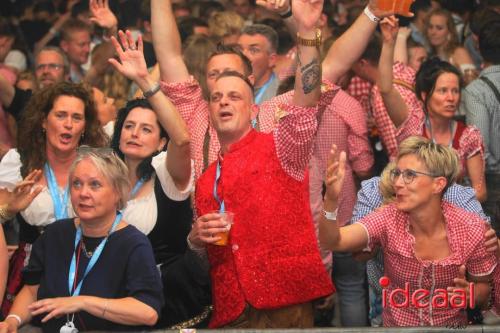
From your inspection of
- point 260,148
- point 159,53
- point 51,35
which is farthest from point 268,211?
point 51,35

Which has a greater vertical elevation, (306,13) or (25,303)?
(306,13)

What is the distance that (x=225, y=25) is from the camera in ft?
27.5

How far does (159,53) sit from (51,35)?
4.87m

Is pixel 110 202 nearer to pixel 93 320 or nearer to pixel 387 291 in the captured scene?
pixel 93 320

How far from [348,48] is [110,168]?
164 cm

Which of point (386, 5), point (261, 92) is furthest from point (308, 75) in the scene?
point (261, 92)

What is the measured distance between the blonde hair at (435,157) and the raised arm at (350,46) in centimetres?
80

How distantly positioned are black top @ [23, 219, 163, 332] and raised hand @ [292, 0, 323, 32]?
122 cm

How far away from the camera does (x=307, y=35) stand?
4676mm

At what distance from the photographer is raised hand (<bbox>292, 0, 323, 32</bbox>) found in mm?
4641


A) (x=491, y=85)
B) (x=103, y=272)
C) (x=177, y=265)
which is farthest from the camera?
(x=491, y=85)

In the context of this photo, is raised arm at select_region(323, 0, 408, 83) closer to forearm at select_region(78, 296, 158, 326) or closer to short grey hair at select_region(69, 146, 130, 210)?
short grey hair at select_region(69, 146, 130, 210)

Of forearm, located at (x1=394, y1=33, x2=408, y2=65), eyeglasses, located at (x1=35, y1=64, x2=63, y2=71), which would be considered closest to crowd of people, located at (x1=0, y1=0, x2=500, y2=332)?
forearm, located at (x1=394, y1=33, x2=408, y2=65)

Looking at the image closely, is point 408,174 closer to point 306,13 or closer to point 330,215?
point 330,215
